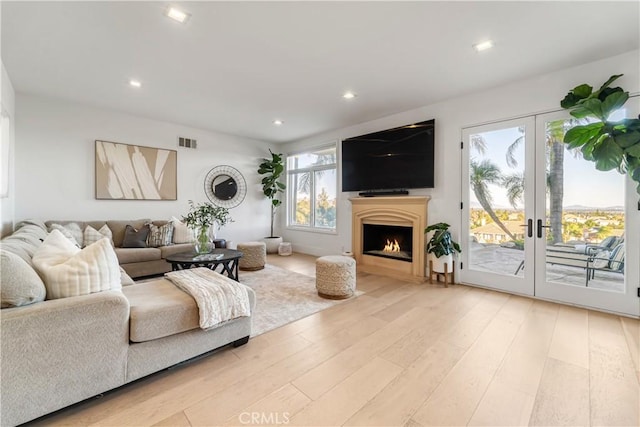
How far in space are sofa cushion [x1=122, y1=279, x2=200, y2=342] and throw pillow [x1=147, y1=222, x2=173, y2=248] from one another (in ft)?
7.82

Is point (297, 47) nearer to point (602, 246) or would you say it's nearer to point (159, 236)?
point (159, 236)

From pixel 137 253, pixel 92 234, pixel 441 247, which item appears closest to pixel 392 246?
pixel 441 247

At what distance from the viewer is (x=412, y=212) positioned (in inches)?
163

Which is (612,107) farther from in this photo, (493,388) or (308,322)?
(308,322)

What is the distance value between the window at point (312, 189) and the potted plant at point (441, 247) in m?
2.31

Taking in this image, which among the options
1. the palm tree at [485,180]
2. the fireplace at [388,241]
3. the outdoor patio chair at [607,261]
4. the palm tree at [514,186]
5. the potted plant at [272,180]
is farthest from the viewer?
the potted plant at [272,180]

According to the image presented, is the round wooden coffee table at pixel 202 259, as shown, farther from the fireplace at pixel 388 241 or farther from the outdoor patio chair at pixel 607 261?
the outdoor patio chair at pixel 607 261

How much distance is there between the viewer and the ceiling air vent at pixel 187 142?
5090 mm

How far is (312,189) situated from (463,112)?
3.42 meters

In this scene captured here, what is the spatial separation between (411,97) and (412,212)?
1705 mm


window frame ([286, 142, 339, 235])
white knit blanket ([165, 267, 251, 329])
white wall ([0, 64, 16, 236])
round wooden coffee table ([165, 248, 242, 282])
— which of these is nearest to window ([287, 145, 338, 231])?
window frame ([286, 142, 339, 235])

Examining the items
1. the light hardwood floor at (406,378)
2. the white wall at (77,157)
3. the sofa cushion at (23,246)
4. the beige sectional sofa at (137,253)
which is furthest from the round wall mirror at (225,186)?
the light hardwood floor at (406,378)

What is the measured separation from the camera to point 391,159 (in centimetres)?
444

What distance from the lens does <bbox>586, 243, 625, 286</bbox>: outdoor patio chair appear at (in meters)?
2.76
